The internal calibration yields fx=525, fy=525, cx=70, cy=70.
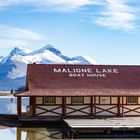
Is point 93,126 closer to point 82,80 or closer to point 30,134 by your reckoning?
point 30,134

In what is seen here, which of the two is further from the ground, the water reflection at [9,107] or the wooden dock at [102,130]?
the water reflection at [9,107]

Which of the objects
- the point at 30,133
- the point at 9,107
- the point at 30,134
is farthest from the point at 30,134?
the point at 9,107

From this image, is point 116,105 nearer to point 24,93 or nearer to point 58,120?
point 58,120

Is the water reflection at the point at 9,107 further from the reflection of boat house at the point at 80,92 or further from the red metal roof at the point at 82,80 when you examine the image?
the reflection of boat house at the point at 80,92

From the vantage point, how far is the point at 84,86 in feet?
149

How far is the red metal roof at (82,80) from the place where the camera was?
1746 inches

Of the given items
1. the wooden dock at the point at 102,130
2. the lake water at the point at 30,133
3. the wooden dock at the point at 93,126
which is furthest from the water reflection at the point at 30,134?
the wooden dock at the point at 102,130

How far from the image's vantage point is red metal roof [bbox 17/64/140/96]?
44344 millimetres

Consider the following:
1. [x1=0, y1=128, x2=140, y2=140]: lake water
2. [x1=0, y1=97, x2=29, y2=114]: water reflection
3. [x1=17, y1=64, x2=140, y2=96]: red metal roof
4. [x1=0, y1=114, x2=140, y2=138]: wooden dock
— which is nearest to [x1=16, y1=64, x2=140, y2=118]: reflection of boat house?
[x1=17, y1=64, x2=140, y2=96]: red metal roof

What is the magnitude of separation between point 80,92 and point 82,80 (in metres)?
1.99

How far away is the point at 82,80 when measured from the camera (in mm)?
45938

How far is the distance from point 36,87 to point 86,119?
5.08 m

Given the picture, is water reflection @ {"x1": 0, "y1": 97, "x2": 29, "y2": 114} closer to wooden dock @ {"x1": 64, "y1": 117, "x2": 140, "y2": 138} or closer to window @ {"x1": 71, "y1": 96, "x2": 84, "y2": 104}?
window @ {"x1": 71, "y1": 96, "x2": 84, "y2": 104}

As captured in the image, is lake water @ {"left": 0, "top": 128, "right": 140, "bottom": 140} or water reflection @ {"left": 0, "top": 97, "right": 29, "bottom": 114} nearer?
lake water @ {"left": 0, "top": 128, "right": 140, "bottom": 140}
